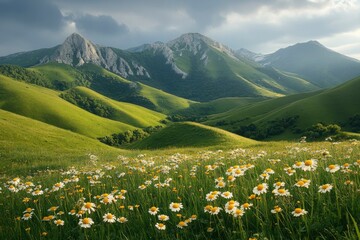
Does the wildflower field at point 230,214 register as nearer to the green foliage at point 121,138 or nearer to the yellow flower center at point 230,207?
the yellow flower center at point 230,207

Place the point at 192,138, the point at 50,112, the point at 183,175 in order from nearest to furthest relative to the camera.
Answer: the point at 183,175, the point at 192,138, the point at 50,112

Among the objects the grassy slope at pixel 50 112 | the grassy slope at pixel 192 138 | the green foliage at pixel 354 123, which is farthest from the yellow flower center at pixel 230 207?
the grassy slope at pixel 50 112

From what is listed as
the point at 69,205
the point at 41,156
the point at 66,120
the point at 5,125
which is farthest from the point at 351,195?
the point at 66,120

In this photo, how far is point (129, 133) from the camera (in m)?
190

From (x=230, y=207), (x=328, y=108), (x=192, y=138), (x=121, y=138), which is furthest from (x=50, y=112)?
(x=230, y=207)

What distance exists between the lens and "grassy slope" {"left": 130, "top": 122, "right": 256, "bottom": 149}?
63.2 m

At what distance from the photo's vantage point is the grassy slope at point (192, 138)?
63188 millimetres

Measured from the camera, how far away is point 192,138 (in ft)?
231

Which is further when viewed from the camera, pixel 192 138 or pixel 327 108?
pixel 327 108

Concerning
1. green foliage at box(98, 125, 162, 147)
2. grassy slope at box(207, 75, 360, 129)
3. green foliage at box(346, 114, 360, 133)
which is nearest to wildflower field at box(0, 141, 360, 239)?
grassy slope at box(207, 75, 360, 129)

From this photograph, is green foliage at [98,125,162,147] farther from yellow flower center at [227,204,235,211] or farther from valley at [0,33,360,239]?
yellow flower center at [227,204,235,211]

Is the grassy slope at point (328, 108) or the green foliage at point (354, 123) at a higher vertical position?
the grassy slope at point (328, 108)

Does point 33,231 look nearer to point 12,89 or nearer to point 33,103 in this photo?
point 33,103

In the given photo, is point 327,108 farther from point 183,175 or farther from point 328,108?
point 183,175
